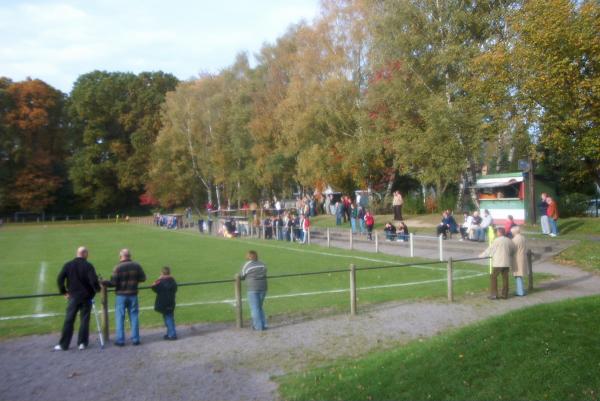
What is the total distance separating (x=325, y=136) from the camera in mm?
39250

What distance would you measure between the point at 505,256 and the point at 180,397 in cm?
831

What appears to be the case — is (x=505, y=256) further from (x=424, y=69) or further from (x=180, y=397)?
(x=424, y=69)

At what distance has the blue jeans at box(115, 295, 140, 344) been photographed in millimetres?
9148

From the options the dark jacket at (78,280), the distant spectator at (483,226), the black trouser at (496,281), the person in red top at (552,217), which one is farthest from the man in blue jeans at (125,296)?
the person in red top at (552,217)

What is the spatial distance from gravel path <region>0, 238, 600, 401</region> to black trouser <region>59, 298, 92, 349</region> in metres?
0.23

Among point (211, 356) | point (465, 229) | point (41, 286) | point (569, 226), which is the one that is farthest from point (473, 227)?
point (211, 356)

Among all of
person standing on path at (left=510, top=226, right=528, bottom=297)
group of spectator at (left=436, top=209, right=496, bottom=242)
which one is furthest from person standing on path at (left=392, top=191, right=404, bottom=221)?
person standing on path at (left=510, top=226, right=528, bottom=297)

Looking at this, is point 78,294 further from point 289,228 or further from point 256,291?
point 289,228

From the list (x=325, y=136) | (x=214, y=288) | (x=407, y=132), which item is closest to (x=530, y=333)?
(x=214, y=288)

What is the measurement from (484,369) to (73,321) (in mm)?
6428

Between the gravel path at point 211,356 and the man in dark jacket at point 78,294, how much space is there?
264 millimetres

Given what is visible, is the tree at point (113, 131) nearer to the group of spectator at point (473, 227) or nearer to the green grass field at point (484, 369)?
the group of spectator at point (473, 227)

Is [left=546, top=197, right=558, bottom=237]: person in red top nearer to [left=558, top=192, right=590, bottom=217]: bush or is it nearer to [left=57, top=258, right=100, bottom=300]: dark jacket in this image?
[left=558, top=192, right=590, bottom=217]: bush

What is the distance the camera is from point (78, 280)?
359 inches
